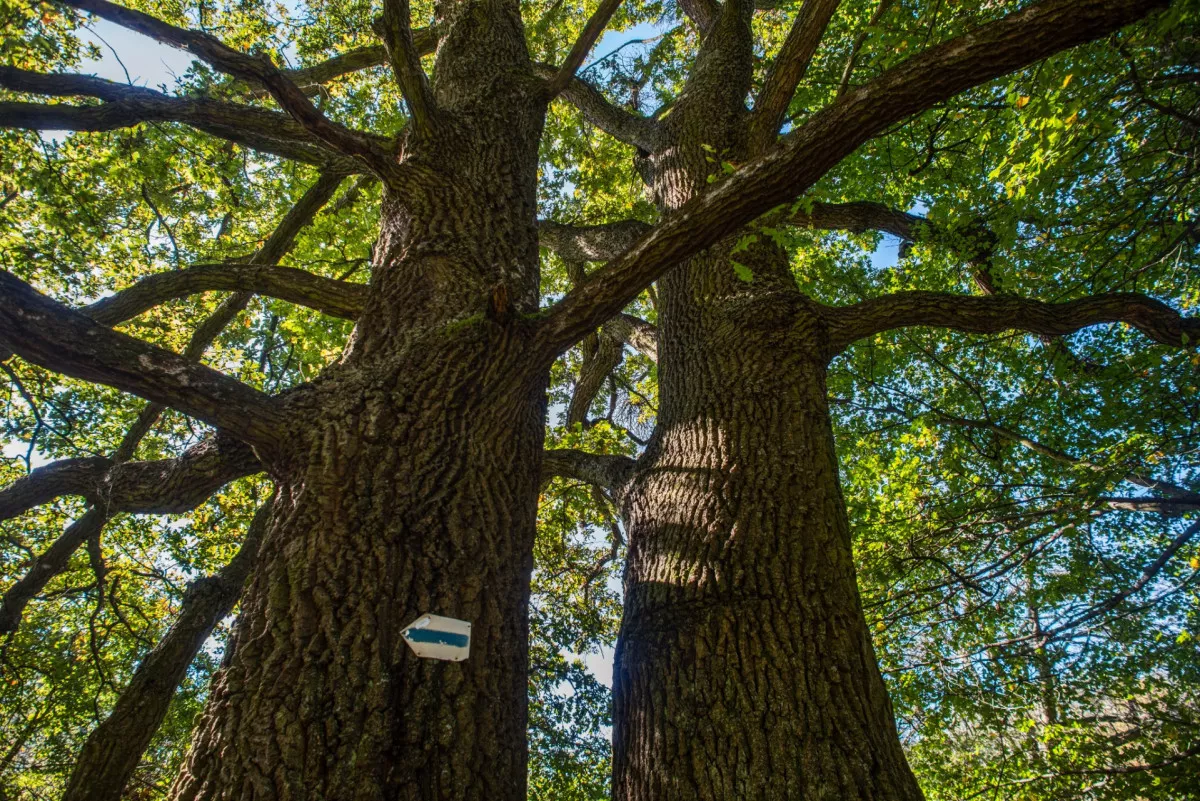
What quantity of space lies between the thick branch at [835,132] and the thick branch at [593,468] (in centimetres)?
129

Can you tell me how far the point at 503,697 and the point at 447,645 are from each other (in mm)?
273

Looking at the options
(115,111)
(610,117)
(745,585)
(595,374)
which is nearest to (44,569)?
(115,111)

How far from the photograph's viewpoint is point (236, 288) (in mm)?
2961

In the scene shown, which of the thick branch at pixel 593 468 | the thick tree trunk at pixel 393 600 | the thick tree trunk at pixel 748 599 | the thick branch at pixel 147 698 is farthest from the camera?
the thick branch at pixel 593 468

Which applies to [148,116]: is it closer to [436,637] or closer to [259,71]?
[259,71]

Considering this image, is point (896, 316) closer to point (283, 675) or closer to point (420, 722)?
point (420, 722)

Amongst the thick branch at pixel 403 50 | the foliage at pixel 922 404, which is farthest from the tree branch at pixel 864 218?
the thick branch at pixel 403 50

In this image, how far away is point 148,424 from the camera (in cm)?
410

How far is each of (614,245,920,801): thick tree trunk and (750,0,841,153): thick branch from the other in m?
1.62

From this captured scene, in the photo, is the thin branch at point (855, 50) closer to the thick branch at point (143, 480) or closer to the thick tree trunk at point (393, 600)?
the thick tree trunk at point (393, 600)

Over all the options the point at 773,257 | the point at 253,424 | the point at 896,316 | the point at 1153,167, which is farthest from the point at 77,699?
the point at 1153,167

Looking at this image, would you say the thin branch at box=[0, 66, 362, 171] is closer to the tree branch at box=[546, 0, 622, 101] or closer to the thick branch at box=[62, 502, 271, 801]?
the tree branch at box=[546, 0, 622, 101]

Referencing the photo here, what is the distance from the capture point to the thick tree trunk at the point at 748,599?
6.40 ft

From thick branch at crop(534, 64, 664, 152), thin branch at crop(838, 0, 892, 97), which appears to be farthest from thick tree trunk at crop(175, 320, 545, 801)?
thick branch at crop(534, 64, 664, 152)
